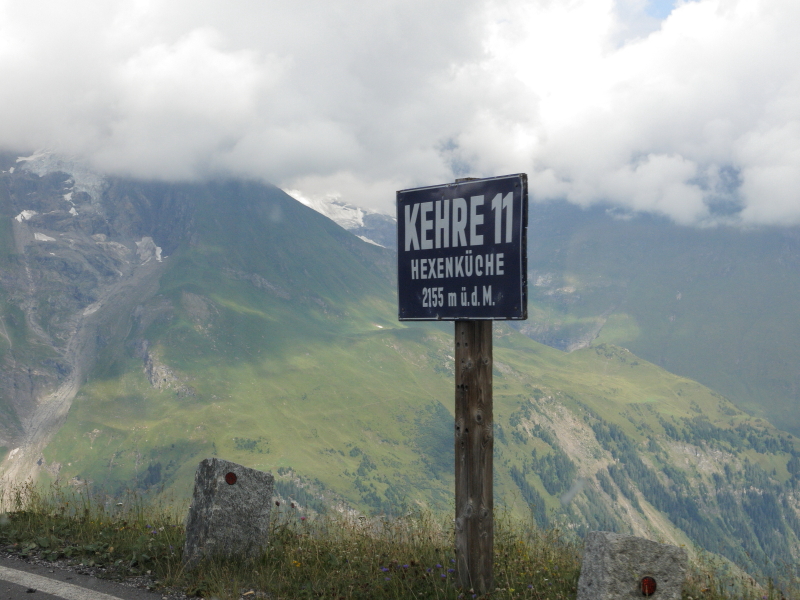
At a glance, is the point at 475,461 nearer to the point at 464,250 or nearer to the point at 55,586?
the point at 464,250

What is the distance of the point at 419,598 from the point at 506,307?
129 inches

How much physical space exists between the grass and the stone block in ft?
0.58

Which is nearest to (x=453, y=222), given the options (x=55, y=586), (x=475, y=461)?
(x=475, y=461)

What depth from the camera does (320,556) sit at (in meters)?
8.05

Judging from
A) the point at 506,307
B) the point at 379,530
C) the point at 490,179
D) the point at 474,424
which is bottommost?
the point at 379,530

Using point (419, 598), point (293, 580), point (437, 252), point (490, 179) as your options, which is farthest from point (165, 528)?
point (490, 179)

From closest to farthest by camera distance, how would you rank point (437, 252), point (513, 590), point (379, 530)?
point (513, 590) < point (437, 252) < point (379, 530)

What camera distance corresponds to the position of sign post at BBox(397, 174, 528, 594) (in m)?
6.97

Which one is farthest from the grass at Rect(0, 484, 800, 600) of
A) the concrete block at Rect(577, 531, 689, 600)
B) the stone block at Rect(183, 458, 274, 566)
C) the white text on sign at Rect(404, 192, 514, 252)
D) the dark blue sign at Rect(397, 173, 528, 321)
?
the white text on sign at Rect(404, 192, 514, 252)

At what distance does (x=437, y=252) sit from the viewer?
25.2 feet

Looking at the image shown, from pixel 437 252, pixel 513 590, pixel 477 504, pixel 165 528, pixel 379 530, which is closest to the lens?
pixel 513 590

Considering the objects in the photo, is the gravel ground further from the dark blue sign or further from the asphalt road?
the dark blue sign

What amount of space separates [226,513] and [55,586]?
1.90 meters

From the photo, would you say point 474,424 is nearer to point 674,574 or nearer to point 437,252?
point 437,252
